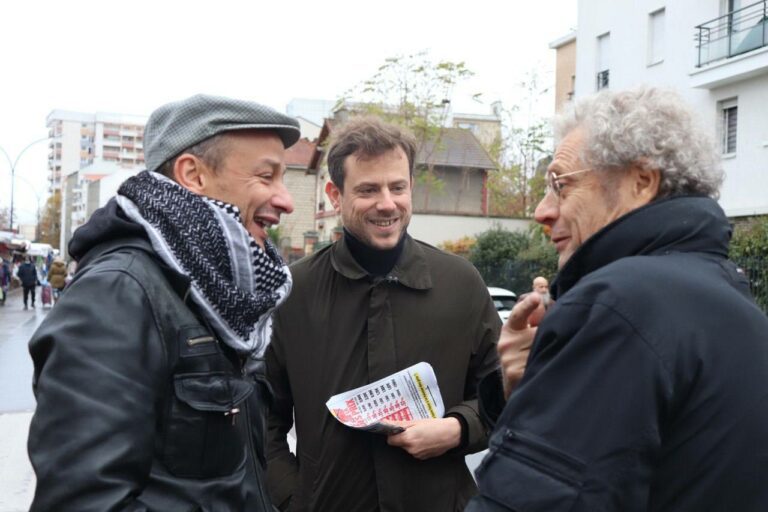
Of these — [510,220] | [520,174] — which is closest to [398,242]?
[510,220]

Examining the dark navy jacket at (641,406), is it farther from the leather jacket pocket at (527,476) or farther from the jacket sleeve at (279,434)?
the jacket sleeve at (279,434)

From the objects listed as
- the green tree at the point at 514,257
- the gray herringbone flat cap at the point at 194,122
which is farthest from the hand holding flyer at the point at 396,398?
the green tree at the point at 514,257

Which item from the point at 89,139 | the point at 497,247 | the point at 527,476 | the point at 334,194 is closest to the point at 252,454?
the point at 527,476

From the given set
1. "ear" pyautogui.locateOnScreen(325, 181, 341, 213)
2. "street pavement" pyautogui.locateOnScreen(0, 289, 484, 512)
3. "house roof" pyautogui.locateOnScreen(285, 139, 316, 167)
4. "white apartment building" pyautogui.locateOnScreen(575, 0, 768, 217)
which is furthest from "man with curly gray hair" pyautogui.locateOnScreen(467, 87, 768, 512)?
"house roof" pyautogui.locateOnScreen(285, 139, 316, 167)

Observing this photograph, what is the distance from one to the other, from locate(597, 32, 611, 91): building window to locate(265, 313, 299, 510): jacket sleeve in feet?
87.2

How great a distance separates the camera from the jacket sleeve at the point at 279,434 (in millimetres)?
3080

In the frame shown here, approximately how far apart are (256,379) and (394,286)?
914 millimetres

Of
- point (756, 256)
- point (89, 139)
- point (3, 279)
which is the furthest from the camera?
point (89, 139)

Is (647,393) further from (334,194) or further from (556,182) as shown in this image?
(334,194)

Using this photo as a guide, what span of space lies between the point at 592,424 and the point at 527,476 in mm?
168

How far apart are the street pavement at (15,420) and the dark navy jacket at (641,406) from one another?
A: 4871 mm

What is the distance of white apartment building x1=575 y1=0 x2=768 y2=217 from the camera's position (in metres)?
21.0

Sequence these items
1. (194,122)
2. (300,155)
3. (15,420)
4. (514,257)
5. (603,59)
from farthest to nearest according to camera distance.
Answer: (300,155) < (603,59) < (514,257) < (15,420) < (194,122)

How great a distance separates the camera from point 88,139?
531 feet
